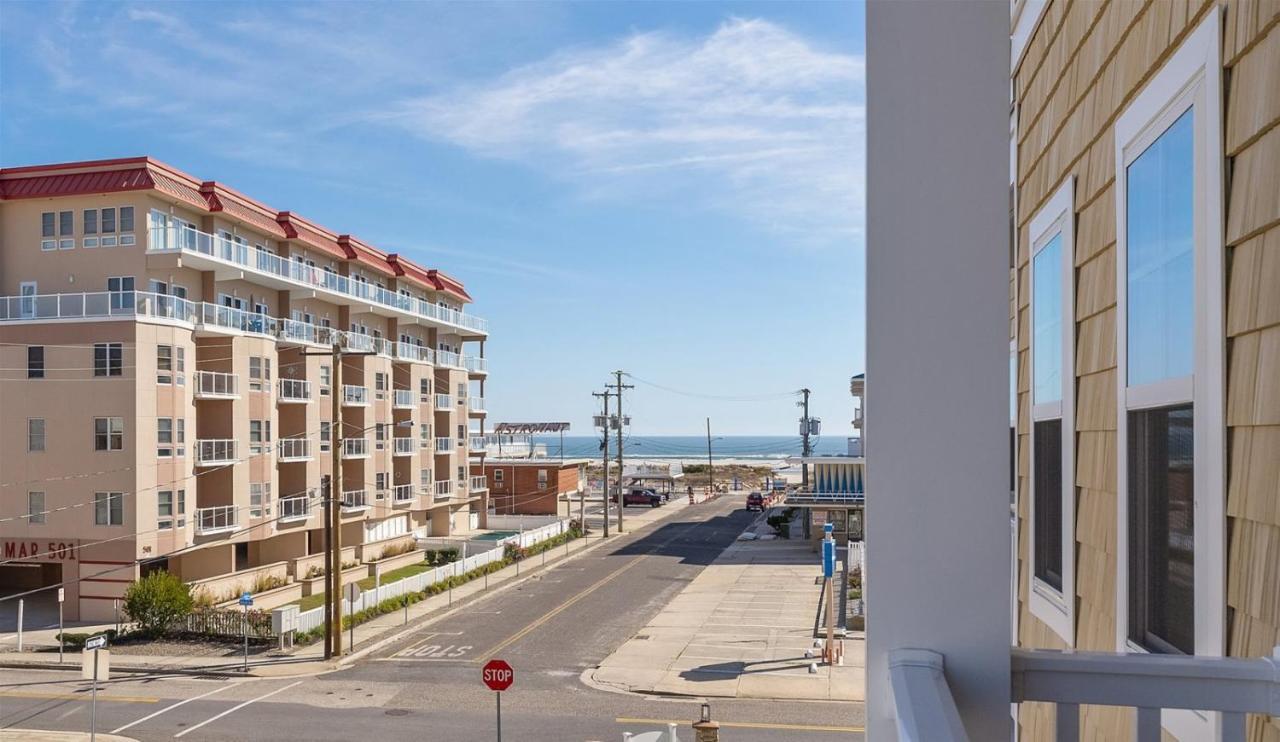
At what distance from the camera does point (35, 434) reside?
28625mm

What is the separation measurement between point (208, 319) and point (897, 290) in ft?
106

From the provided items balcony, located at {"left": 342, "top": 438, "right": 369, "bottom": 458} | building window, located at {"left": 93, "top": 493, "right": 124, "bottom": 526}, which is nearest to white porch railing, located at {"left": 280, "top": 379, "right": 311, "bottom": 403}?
balcony, located at {"left": 342, "top": 438, "right": 369, "bottom": 458}

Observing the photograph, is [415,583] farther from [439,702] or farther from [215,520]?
[439,702]

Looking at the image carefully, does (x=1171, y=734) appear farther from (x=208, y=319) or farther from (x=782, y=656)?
(x=208, y=319)

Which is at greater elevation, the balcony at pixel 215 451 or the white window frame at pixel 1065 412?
the white window frame at pixel 1065 412

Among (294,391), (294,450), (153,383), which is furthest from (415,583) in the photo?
(153,383)

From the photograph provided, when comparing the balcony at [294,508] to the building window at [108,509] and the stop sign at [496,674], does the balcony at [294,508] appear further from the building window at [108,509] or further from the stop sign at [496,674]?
the stop sign at [496,674]

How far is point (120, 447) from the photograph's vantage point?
27.7 meters

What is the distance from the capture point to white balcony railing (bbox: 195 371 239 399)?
3019cm

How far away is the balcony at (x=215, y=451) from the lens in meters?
30.1

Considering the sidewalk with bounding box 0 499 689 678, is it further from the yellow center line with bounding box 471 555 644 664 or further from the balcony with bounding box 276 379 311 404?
the balcony with bounding box 276 379 311 404

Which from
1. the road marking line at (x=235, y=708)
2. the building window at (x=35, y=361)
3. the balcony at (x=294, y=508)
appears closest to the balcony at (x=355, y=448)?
the balcony at (x=294, y=508)

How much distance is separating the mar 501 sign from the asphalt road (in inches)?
247

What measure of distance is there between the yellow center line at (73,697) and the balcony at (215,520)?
945cm
